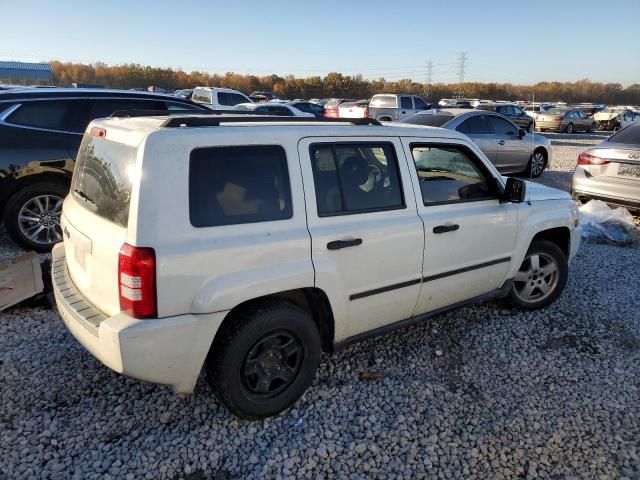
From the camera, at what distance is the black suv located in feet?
17.3

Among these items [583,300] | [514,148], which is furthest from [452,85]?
[583,300]

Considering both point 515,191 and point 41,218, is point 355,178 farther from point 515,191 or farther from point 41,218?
point 41,218

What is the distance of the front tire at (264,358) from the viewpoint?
2652mm

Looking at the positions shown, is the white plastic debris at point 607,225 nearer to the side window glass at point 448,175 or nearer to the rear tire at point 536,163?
the side window glass at point 448,175

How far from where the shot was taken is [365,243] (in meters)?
2.99

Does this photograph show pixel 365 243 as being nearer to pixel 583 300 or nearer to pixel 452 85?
pixel 583 300

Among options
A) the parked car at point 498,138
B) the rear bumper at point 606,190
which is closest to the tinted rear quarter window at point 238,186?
the rear bumper at point 606,190

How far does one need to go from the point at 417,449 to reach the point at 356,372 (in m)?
0.83

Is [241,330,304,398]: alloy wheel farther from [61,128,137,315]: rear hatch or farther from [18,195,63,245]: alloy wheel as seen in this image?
[18,195,63,245]: alloy wheel

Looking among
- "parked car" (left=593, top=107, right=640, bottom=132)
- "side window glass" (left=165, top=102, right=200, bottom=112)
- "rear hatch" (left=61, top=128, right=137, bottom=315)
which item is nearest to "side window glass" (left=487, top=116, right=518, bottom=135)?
"side window glass" (left=165, top=102, right=200, bottom=112)

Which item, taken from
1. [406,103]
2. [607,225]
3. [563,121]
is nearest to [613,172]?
[607,225]

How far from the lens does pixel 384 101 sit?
2064cm

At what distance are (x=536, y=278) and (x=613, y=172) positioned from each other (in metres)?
3.93

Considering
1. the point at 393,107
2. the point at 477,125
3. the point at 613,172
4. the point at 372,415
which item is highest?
the point at 393,107
